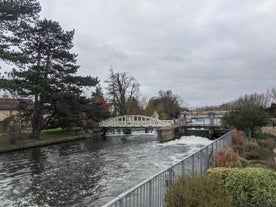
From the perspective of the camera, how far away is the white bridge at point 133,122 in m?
37.1

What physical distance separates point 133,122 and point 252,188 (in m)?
33.2

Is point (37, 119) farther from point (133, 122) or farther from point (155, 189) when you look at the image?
point (155, 189)

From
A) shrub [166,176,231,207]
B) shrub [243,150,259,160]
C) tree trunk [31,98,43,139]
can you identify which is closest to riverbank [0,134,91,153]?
tree trunk [31,98,43,139]

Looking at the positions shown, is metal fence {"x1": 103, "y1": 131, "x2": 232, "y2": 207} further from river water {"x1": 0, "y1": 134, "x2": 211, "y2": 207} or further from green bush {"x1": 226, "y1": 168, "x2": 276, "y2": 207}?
river water {"x1": 0, "y1": 134, "x2": 211, "y2": 207}

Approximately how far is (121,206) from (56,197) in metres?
7.35

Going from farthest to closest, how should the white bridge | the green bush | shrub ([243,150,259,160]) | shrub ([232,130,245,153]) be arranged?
the white bridge < shrub ([232,130,245,153]) < shrub ([243,150,259,160]) < the green bush

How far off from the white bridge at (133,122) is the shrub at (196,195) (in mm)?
31101

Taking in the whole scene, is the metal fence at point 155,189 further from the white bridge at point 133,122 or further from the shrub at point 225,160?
the white bridge at point 133,122

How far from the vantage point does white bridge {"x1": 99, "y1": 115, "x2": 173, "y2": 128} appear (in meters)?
37.1

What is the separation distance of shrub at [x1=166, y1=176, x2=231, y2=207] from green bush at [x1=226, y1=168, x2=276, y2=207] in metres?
0.41

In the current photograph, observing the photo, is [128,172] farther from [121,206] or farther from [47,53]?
[47,53]

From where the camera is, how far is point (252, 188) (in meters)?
5.76

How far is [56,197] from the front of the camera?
10273mm

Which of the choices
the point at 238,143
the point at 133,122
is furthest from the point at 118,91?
the point at 238,143
